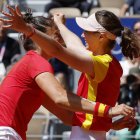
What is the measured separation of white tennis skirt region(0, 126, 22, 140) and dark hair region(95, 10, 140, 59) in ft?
2.72

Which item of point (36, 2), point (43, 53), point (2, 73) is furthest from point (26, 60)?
point (36, 2)

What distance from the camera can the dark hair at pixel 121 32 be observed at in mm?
3922

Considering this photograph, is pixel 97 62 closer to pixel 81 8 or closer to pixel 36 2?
pixel 81 8

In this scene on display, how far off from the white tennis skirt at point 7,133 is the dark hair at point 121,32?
83 centimetres

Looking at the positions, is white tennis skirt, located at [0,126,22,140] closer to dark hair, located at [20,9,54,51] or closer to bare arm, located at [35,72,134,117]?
bare arm, located at [35,72,134,117]

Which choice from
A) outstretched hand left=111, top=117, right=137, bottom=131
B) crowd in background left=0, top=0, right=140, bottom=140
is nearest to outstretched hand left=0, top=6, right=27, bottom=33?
outstretched hand left=111, top=117, right=137, bottom=131

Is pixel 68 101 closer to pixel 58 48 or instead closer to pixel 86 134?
pixel 58 48

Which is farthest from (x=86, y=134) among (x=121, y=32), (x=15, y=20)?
(x=15, y=20)

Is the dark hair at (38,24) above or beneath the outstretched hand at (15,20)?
beneath

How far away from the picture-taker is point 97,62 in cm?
376

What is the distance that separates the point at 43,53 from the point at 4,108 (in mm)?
416

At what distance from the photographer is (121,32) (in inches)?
155

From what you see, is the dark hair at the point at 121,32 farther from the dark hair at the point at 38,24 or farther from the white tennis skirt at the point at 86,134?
the white tennis skirt at the point at 86,134

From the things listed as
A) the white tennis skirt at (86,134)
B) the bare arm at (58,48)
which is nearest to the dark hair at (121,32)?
the bare arm at (58,48)
